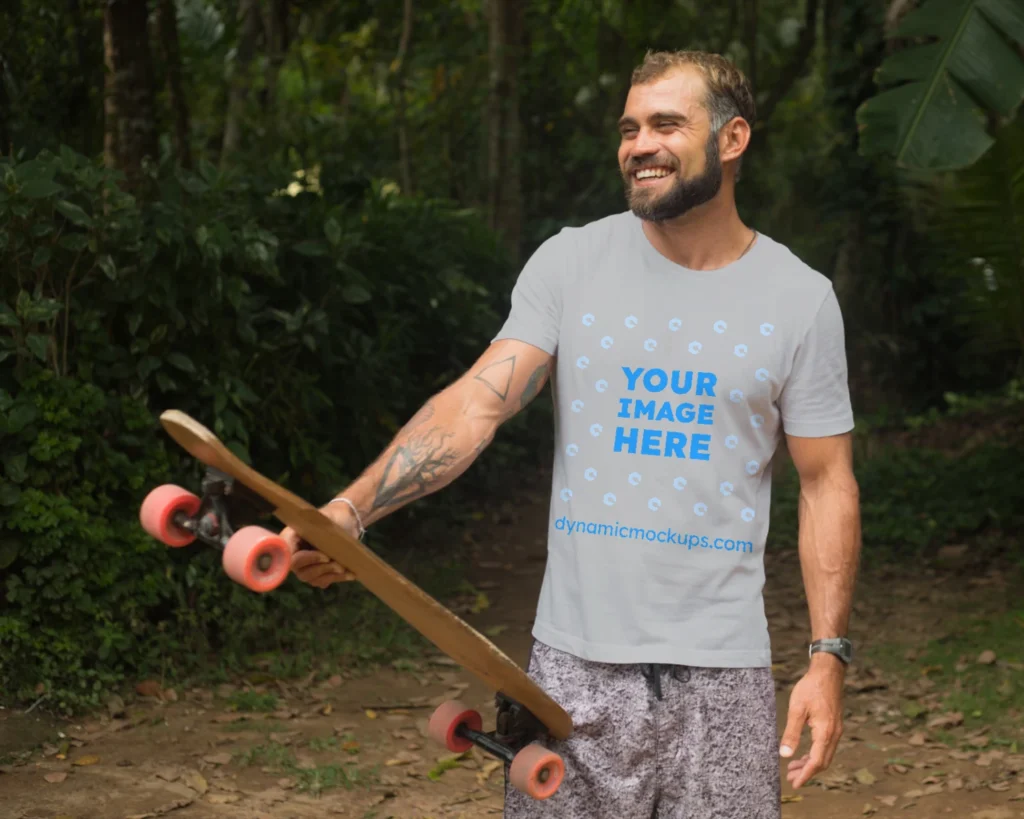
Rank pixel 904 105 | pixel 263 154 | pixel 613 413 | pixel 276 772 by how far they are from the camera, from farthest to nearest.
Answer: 1. pixel 263 154
2. pixel 904 105
3. pixel 276 772
4. pixel 613 413

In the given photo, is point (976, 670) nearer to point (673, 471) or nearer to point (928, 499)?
point (928, 499)

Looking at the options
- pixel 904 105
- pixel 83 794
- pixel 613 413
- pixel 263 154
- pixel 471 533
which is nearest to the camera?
pixel 613 413

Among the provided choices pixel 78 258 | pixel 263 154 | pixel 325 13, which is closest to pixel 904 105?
pixel 78 258

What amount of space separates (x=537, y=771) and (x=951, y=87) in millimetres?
4583

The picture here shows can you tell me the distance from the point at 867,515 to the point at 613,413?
259 inches

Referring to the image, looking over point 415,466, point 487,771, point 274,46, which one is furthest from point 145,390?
point 274,46

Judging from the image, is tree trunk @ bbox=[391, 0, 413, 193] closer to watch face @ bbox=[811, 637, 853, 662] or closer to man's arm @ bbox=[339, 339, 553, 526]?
man's arm @ bbox=[339, 339, 553, 526]

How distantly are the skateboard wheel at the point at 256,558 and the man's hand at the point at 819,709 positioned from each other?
3.64 feet

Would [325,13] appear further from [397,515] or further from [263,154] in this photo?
[397,515]

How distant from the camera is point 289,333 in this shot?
6148 millimetres

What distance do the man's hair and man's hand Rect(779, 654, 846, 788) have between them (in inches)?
43.3

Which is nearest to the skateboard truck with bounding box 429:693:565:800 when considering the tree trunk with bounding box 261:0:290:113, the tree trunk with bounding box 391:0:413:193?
the tree trunk with bounding box 261:0:290:113

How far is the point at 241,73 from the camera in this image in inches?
416

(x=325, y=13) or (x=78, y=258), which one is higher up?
(x=325, y=13)
